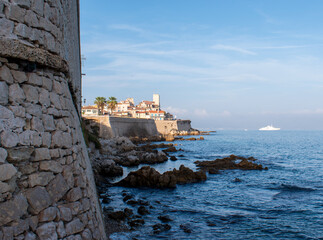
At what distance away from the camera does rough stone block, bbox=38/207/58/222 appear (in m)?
4.35

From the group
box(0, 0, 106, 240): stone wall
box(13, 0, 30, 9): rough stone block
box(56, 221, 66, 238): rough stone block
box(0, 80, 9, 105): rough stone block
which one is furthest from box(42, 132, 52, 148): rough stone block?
box(13, 0, 30, 9): rough stone block

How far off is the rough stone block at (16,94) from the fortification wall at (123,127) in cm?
4567

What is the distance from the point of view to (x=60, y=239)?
4.54 m

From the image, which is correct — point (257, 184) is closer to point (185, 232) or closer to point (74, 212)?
point (185, 232)

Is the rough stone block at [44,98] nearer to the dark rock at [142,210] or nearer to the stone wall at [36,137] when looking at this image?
the stone wall at [36,137]

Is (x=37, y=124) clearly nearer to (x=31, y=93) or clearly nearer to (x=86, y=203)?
(x=31, y=93)

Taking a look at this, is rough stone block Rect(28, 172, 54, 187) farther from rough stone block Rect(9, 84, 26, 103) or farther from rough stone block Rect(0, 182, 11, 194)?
rough stone block Rect(9, 84, 26, 103)

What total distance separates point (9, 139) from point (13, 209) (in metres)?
0.98

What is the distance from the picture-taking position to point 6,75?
13.6 feet

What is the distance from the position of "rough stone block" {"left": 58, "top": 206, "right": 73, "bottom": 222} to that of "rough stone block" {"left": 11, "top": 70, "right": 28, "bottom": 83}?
7.00ft

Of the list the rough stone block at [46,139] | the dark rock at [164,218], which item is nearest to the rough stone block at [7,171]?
the rough stone block at [46,139]

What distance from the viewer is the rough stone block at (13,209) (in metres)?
3.88

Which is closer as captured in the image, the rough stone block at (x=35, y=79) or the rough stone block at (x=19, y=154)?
the rough stone block at (x=19, y=154)

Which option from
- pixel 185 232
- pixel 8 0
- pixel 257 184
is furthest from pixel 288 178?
pixel 8 0
